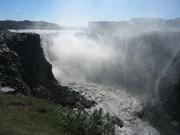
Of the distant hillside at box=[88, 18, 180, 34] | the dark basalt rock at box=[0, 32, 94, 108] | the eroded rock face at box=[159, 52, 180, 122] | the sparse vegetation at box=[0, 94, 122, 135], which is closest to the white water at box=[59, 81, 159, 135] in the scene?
the dark basalt rock at box=[0, 32, 94, 108]

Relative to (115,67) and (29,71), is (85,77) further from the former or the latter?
(29,71)

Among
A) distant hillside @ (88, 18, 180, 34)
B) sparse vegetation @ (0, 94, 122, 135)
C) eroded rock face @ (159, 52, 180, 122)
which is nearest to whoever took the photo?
sparse vegetation @ (0, 94, 122, 135)

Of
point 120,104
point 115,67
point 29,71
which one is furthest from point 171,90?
point 115,67

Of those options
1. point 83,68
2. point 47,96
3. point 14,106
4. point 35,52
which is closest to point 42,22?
point 83,68

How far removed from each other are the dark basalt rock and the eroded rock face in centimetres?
847

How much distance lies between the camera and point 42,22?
142 meters

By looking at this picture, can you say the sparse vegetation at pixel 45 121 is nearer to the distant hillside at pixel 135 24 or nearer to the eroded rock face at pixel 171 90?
the eroded rock face at pixel 171 90

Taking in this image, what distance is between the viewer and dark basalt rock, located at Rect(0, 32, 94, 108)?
40.2 meters

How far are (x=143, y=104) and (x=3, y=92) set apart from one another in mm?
16365

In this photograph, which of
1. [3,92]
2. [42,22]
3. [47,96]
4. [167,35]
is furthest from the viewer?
[42,22]

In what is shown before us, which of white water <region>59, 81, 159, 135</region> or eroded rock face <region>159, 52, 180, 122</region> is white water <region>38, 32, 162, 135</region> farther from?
eroded rock face <region>159, 52, 180, 122</region>

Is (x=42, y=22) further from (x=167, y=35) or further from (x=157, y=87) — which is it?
(x=157, y=87)

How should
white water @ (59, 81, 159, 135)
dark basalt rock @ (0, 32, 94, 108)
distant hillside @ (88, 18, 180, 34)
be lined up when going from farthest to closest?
distant hillside @ (88, 18, 180, 34) → dark basalt rock @ (0, 32, 94, 108) → white water @ (59, 81, 159, 135)

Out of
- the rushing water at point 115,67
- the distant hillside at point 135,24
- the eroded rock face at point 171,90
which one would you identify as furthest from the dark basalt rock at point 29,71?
the distant hillside at point 135,24
